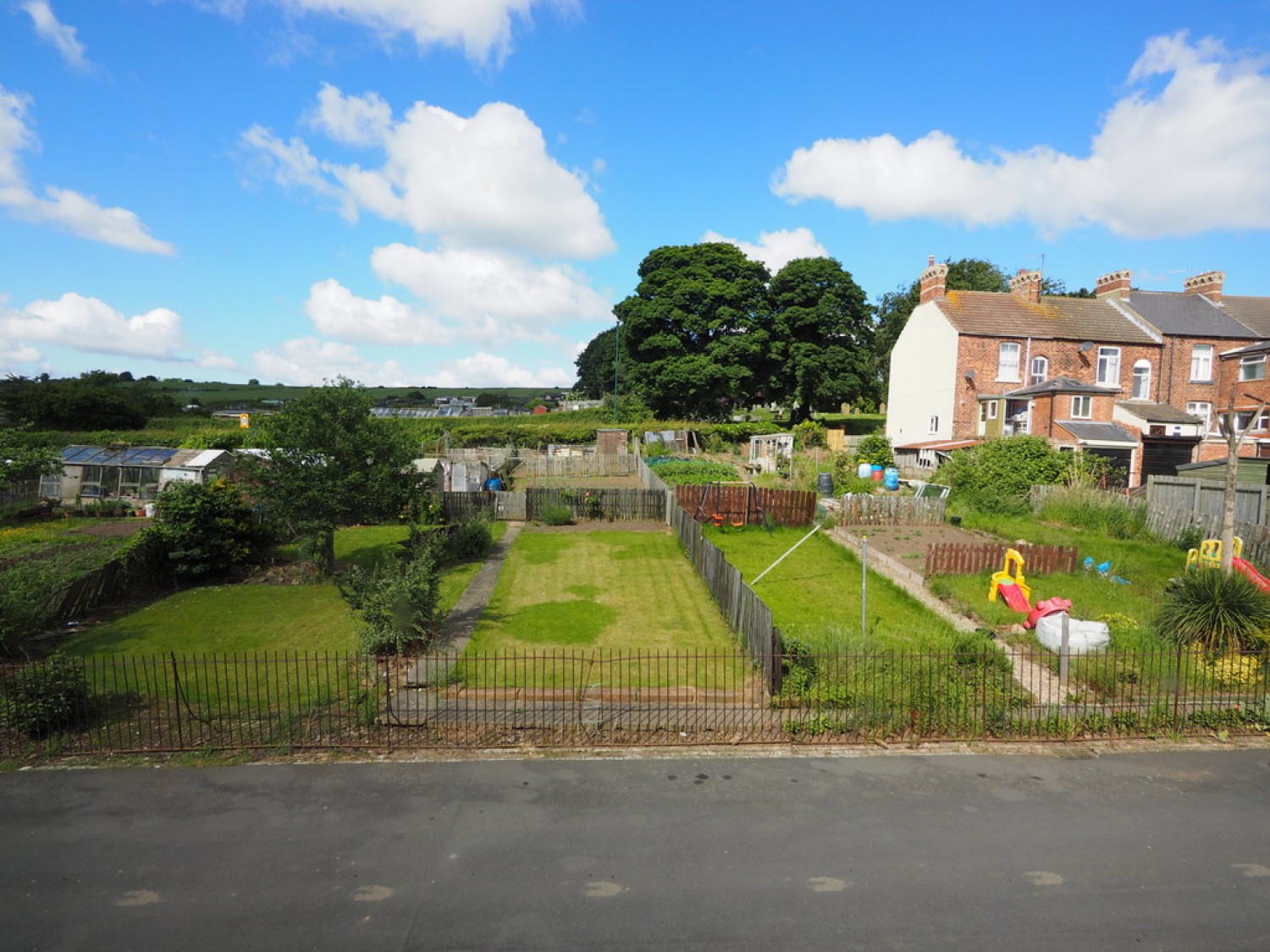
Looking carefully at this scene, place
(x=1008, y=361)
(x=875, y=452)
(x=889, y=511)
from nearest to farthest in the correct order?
(x=889, y=511), (x=1008, y=361), (x=875, y=452)

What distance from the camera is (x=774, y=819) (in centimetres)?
795

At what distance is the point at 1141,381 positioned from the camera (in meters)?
39.8

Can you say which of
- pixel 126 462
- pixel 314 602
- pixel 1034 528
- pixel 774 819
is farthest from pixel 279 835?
pixel 126 462

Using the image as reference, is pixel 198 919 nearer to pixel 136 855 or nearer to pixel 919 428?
pixel 136 855

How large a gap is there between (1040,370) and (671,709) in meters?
37.0

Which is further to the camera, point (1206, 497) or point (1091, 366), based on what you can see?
point (1091, 366)

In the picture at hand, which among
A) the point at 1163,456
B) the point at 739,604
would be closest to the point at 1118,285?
the point at 1163,456

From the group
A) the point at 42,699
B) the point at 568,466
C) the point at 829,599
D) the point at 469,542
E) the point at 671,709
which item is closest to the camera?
the point at 42,699

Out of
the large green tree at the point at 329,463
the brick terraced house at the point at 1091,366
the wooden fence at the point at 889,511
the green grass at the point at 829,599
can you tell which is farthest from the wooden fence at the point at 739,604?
the brick terraced house at the point at 1091,366

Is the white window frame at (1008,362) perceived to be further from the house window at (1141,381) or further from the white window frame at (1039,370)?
the house window at (1141,381)

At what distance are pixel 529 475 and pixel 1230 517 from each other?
3303cm

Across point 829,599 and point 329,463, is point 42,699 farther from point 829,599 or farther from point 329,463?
point 829,599

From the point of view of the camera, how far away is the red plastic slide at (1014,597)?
50.3 ft

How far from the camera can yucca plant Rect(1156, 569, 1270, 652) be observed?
12.0 m
